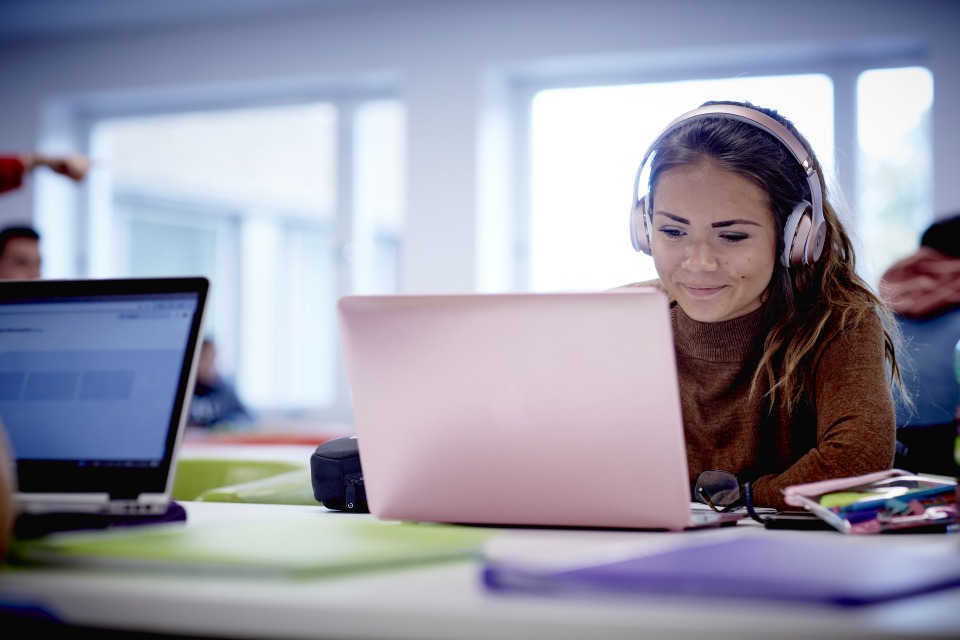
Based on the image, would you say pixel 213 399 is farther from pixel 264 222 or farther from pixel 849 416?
pixel 849 416

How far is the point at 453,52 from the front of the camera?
16.3 ft

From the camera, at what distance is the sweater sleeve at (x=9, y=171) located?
2654mm

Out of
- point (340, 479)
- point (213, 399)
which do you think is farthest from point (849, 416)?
point (213, 399)

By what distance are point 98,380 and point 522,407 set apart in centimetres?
45

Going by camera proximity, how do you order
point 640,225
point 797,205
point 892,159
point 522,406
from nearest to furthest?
point 522,406 → point 797,205 → point 640,225 → point 892,159

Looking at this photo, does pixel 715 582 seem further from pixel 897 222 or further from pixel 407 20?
pixel 407 20

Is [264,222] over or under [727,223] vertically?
over

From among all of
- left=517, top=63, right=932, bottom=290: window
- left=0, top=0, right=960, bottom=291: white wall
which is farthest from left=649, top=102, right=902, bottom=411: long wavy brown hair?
left=0, top=0, right=960, bottom=291: white wall

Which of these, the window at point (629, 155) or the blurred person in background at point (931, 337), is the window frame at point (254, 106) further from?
the blurred person in background at point (931, 337)

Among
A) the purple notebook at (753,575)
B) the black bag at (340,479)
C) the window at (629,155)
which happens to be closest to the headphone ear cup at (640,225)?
the black bag at (340,479)

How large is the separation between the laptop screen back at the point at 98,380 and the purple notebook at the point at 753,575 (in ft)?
1.54

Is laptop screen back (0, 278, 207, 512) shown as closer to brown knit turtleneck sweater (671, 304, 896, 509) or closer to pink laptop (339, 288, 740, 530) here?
pink laptop (339, 288, 740, 530)

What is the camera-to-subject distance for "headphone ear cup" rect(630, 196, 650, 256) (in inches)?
62.3

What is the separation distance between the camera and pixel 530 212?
16.7 ft
